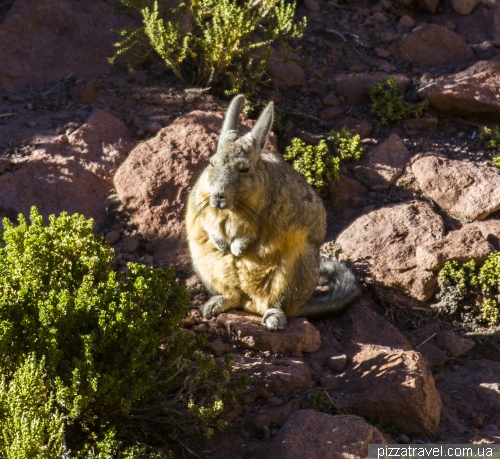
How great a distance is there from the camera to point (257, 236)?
6398 mm

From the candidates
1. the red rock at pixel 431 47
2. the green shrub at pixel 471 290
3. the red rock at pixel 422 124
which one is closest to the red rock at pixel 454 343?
the green shrub at pixel 471 290

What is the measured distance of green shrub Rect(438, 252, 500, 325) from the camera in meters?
7.26

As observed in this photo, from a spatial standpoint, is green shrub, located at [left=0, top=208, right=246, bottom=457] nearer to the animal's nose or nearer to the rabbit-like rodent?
the animal's nose

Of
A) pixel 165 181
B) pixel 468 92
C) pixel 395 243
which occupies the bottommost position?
pixel 395 243

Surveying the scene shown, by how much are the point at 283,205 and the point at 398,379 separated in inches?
76.0

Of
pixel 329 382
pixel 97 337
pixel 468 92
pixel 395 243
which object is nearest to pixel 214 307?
pixel 329 382

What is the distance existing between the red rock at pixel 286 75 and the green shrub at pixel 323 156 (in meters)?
1.18

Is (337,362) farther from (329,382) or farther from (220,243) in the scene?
(220,243)

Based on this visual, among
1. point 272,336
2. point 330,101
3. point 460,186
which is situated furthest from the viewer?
point 330,101

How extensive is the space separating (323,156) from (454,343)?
8.90ft

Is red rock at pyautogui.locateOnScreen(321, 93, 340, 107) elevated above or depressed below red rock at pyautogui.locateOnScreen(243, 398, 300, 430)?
above

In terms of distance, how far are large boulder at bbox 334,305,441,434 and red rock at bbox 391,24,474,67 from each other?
524 centimetres

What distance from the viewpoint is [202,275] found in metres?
6.70

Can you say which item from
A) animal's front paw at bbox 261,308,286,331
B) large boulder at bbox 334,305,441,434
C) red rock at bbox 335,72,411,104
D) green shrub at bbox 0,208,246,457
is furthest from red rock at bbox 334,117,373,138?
green shrub at bbox 0,208,246,457
